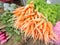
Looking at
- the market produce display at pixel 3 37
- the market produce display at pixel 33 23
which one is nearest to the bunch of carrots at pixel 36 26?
the market produce display at pixel 33 23

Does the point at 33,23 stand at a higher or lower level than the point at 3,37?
higher

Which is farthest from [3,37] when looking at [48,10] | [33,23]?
[48,10]

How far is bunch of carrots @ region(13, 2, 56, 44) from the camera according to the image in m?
1.35

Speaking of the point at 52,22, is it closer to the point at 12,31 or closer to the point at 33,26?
the point at 33,26

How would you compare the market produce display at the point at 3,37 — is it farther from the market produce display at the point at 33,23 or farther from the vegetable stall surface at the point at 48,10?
the vegetable stall surface at the point at 48,10

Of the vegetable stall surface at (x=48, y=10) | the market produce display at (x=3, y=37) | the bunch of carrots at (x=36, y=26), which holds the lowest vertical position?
the market produce display at (x=3, y=37)

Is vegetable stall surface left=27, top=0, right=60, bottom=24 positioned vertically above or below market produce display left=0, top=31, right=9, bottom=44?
above

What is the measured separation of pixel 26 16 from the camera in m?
1.40

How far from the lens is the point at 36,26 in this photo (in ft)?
4.46

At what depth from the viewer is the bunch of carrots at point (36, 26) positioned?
4.44 ft

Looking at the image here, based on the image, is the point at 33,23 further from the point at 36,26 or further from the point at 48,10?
the point at 48,10

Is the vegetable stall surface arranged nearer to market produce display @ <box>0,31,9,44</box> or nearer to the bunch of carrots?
the bunch of carrots

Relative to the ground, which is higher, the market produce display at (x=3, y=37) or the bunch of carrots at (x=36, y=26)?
the bunch of carrots at (x=36, y=26)

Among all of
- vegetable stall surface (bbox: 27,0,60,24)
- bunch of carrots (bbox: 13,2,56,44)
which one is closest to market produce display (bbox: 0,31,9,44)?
bunch of carrots (bbox: 13,2,56,44)
